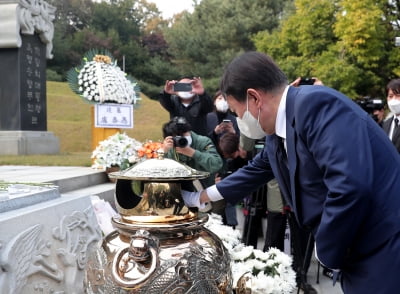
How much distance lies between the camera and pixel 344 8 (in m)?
14.5

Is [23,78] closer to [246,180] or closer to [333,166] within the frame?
[246,180]

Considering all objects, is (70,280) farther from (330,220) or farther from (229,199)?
(330,220)

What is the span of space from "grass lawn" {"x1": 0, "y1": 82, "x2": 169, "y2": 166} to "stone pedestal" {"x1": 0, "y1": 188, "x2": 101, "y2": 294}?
125 inches

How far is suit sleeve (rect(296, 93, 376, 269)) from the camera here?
1.31m

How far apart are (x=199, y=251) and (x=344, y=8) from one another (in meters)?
14.4

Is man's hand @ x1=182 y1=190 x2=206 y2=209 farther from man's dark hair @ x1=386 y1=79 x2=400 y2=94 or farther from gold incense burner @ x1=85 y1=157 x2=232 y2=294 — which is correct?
man's dark hair @ x1=386 y1=79 x2=400 y2=94

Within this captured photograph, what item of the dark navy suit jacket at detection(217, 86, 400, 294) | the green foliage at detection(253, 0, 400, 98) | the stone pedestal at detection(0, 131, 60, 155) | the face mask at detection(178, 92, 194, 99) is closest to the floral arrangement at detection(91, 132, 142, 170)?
the face mask at detection(178, 92, 194, 99)

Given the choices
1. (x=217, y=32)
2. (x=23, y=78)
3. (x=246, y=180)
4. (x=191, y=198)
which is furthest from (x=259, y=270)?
(x=217, y=32)

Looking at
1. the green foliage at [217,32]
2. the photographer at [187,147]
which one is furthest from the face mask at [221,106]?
the green foliage at [217,32]

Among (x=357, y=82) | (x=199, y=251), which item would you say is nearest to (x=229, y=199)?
(x=199, y=251)

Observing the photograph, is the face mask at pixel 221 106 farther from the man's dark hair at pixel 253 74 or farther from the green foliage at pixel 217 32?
the green foliage at pixel 217 32

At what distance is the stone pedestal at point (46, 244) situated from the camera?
1.84 m

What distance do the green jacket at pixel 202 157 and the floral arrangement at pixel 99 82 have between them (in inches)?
106

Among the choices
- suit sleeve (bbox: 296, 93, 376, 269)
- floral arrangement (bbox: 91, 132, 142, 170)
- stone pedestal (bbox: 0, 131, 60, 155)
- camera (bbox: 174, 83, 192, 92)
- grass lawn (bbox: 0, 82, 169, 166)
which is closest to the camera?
suit sleeve (bbox: 296, 93, 376, 269)
